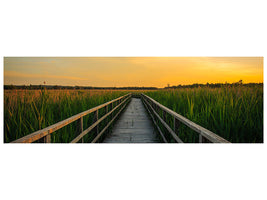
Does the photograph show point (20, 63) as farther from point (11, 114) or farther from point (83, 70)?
point (83, 70)

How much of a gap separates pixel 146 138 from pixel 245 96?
7.55ft

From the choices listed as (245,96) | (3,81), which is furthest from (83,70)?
(245,96)

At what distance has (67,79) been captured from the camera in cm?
417

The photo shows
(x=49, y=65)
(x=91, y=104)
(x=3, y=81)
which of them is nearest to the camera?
(x=3, y=81)

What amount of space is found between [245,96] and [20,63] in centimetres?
374

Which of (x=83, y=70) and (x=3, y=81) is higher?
(x=83, y=70)

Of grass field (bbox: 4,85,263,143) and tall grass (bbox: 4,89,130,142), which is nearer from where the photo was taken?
grass field (bbox: 4,85,263,143)

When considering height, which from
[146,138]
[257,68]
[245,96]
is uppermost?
[257,68]

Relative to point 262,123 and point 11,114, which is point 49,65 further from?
point 262,123

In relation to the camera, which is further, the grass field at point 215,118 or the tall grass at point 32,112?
the tall grass at point 32,112

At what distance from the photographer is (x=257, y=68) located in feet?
9.47

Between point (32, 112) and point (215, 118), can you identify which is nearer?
point (215, 118)

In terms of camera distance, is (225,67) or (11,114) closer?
(11,114)

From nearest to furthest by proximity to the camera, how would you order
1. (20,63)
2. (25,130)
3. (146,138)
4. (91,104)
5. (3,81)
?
(25,130) < (3,81) < (20,63) < (146,138) < (91,104)
